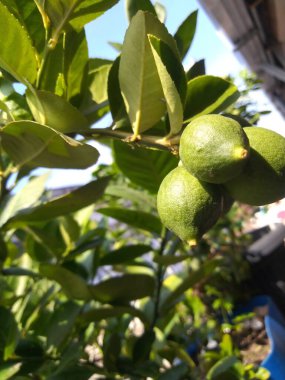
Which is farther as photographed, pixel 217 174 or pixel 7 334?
pixel 7 334

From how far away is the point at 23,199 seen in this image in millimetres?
886

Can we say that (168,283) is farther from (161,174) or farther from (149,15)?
(149,15)

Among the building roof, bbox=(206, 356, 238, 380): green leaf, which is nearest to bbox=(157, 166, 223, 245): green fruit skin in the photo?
bbox=(206, 356, 238, 380): green leaf

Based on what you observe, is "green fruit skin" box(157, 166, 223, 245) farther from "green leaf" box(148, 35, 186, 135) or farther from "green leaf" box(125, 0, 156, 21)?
"green leaf" box(125, 0, 156, 21)

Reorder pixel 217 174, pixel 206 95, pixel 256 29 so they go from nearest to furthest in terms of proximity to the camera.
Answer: pixel 217 174 → pixel 206 95 → pixel 256 29

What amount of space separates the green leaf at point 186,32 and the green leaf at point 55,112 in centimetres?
21

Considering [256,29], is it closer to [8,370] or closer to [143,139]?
[143,139]

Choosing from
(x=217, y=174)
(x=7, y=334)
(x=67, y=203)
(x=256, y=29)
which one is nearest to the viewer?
(x=217, y=174)

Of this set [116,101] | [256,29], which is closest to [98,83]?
[116,101]

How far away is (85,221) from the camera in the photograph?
124cm

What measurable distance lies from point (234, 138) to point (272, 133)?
7cm

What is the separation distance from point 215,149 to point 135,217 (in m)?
0.44

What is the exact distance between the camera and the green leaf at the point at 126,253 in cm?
94

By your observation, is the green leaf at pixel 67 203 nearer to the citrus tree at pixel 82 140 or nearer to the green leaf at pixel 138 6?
the citrus tree at pixel 82 140
